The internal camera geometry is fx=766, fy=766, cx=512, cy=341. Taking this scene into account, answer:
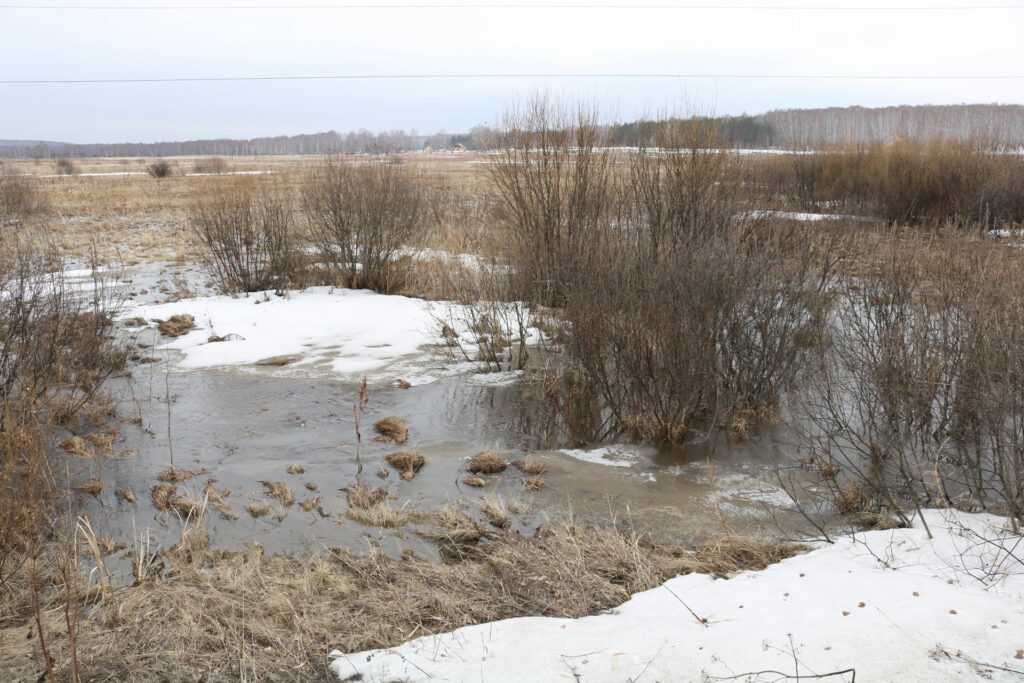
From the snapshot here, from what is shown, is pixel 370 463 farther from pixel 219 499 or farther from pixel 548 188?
pixel 548 188

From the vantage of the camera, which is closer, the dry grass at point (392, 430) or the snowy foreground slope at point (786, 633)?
the snowy foreground slope at point (786, 633)

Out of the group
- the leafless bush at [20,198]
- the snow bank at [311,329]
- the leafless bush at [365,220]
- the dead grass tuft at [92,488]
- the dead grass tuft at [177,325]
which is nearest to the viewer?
the dead grass tuft at [92,488]

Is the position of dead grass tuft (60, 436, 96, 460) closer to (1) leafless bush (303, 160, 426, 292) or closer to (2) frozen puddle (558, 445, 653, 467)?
(2) frozen puddle (558, 445, 653, 467)

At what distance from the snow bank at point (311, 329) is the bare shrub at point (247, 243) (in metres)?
0.59

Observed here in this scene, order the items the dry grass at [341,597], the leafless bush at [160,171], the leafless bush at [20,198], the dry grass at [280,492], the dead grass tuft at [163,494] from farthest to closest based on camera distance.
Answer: the leafless bush at [160,171] → the leafless bush at [20,198] → the dry grass at [280,492] → the dead grass tuft at [163,494] → the dry grass at [341,597]

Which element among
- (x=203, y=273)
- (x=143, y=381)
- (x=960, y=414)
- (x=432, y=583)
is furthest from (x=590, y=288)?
(x=203, y=273)

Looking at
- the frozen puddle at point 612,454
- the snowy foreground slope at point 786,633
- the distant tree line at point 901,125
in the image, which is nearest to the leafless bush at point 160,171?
the distant tree line at point 901,125

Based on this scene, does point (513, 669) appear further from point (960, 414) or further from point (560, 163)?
point (560, 163)

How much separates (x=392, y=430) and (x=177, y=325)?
536 cm

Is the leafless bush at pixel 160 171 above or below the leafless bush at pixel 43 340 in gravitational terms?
above

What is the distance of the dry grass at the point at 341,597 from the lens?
12.3 ft

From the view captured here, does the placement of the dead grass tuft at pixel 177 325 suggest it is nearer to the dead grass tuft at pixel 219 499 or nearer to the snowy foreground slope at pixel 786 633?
the dead grass tuft at pixel 219 499

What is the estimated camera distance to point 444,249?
14.8m

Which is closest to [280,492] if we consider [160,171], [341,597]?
[341,597]
